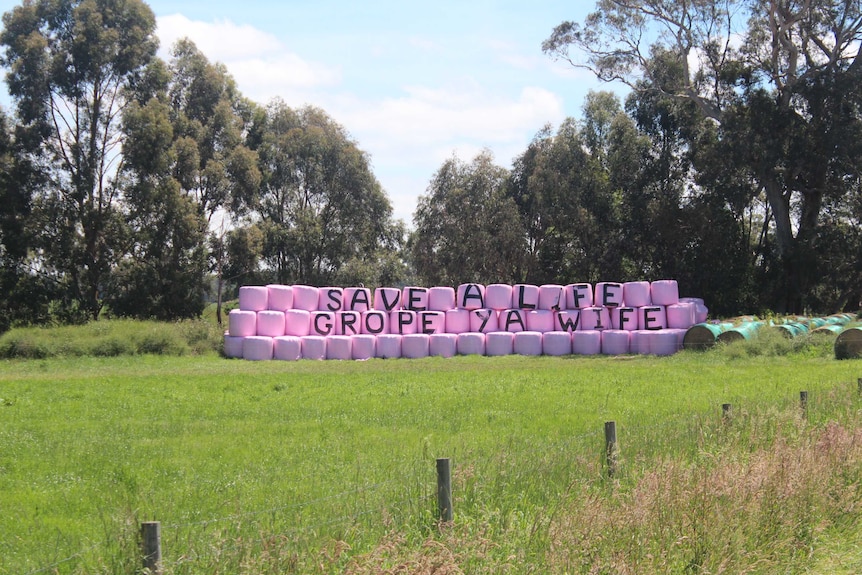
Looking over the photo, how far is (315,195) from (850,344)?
30.5m

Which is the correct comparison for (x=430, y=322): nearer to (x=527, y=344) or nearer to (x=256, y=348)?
(x=527, y=344)

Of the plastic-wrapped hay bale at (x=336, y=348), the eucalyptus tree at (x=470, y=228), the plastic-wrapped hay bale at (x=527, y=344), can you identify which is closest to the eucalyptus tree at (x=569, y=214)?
the eucalyptus tree at (x=470, y=228)

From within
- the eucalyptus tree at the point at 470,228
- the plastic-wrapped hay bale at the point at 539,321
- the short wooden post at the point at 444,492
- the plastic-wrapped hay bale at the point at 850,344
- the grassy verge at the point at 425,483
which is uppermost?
the eucalyptus tree at the point at 470,228

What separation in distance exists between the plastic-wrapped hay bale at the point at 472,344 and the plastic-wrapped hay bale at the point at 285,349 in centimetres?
538

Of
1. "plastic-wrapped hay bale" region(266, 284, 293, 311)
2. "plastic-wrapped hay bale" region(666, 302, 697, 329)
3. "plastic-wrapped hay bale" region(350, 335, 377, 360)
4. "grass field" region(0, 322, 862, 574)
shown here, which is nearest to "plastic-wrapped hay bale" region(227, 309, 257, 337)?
"plastic-wrapped hay bale" region(266, 284, 293, 311)

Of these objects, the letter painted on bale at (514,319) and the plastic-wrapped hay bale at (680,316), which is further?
the letter painted on bale at (514,319)

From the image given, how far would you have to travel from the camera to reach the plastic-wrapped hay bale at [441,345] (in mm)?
28531

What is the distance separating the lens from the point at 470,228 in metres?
42.5

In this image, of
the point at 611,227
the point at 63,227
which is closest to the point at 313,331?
the point at 63,227

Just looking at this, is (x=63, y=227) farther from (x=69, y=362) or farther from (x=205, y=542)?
(x=205, y=542)

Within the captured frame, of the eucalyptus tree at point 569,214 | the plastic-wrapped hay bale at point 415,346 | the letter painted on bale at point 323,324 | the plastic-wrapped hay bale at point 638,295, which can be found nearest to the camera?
the plastic-wrapped hay bale at point 415,346

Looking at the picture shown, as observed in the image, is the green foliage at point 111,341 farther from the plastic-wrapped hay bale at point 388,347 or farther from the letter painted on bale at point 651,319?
the letter painted on bale at point 651,319

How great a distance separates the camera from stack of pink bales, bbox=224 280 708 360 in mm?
27656

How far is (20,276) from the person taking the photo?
3609 cm
